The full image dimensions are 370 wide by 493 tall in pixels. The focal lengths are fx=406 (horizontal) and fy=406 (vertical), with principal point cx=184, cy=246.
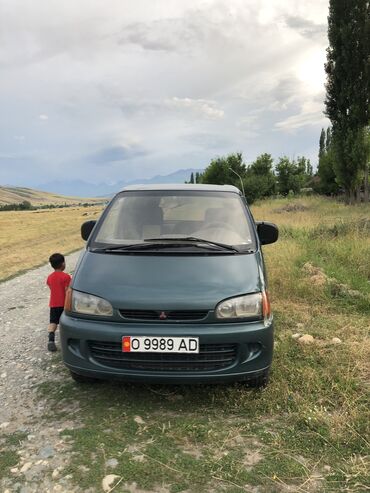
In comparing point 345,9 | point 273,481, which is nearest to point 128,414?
point 273,481

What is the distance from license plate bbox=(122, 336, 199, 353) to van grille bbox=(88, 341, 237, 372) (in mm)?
48

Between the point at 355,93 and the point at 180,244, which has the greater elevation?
the point at 355,93

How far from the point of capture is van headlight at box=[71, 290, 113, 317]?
3.26 meters

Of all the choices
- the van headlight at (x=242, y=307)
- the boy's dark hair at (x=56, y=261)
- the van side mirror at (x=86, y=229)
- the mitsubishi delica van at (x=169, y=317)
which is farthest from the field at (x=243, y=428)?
the van side mirror at (x=86, y=229)

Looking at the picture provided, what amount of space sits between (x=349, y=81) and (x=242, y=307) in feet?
89.8

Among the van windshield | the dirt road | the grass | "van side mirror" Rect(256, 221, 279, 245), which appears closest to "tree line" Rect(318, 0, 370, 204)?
"van side mirror" Rect(256, 221, 279, 245)

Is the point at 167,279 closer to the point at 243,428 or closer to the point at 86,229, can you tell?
the point at 243,428

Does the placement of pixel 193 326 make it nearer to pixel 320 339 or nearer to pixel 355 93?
pixel 320 339

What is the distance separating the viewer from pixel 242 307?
326 cm

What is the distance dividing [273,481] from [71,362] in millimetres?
1773

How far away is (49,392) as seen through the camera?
371 centimetres

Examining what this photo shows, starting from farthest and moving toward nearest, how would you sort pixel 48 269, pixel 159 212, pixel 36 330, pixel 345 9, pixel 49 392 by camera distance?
pixel 345 9 < pixel 48 269 < pixel 36 330 < pixel 159 212 < pixel 49 392

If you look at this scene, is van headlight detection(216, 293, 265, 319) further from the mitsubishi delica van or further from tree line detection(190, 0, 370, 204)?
tree line detection(190, 0, 370, 204)

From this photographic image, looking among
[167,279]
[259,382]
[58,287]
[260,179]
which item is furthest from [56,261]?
[260,179]
